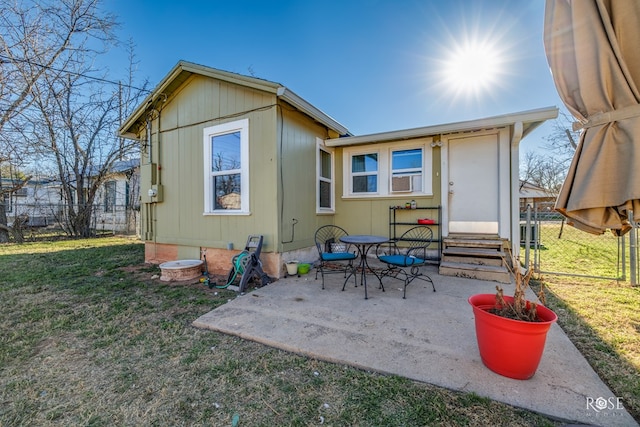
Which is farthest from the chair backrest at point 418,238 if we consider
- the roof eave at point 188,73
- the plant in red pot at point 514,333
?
the roof eave at point 188,73

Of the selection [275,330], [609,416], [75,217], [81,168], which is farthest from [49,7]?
[609,416]

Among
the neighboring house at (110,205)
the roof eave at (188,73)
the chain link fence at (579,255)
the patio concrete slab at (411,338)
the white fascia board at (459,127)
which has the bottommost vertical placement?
the patio concrete slab at (411,338)

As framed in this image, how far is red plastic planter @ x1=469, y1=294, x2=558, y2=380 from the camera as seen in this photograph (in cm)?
170

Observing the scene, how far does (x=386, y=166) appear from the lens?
5676mm

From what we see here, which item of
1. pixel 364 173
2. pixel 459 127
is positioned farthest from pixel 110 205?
pixel 459 127

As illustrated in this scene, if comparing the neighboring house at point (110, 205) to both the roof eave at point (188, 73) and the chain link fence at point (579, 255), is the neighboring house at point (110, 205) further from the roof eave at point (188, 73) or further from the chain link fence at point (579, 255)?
the chain link fence at point (579, 255)

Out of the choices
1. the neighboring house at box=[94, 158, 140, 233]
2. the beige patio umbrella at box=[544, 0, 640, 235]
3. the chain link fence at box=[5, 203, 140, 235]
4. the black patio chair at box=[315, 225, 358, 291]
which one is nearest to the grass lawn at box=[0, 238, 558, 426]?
the beige patio umbrella at box=[544, 0, 640, 235]

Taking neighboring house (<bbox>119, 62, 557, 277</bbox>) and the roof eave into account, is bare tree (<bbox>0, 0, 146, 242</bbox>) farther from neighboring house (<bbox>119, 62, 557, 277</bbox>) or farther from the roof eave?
neighboring house (<bbox>119, 62, 557, 277</bbox>)

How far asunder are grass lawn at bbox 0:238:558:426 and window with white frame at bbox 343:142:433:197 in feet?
13.4

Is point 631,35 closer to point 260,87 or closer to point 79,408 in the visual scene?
point 79,408

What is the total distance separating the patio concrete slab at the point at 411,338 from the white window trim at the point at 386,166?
7.09 ft

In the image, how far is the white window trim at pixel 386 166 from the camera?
5.31 metres

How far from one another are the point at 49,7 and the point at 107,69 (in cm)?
196

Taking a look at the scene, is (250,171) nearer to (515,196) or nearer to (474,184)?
(474,184)
